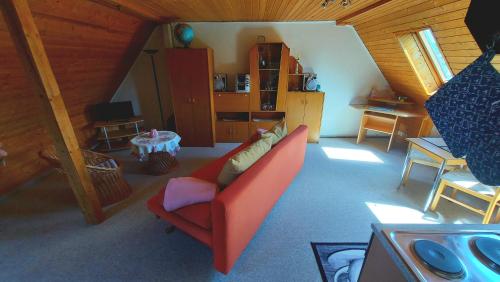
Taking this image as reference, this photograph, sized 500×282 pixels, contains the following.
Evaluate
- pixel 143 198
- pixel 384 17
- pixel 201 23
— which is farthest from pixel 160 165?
pixel 384 17

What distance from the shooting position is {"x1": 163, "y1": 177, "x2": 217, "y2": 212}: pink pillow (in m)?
1.62

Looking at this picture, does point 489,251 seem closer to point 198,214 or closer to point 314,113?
point 198,214

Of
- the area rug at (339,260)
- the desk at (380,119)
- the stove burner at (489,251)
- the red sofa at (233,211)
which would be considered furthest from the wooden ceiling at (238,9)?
the area rug at (339,260)

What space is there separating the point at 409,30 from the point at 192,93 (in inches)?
124

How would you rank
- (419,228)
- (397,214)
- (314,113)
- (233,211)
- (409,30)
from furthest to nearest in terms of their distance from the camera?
1. (314,113)
2. (409,30)
3. (397,214)
4. (233,211)
5. (419,228)

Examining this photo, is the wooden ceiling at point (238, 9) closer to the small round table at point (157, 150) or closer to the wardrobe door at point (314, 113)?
the wardrobe door at point (314, 113)

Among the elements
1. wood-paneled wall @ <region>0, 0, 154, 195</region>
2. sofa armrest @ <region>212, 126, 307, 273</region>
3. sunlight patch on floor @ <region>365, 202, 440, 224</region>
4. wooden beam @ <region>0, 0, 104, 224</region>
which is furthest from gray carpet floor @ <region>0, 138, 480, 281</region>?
wood-paneled wall @ <region>0, 0, 154, 195</region>

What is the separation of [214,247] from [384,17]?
11.0ft

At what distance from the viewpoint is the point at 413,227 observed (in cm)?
88

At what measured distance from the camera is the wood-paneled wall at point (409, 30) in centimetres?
197

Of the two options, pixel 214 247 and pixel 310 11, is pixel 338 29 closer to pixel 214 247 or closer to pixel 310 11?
pixel 310 11

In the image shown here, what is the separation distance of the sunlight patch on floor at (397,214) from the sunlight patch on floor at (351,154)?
119 centimetres

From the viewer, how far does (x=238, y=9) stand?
2803 mm

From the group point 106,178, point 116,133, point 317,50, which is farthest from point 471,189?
point 116,133
